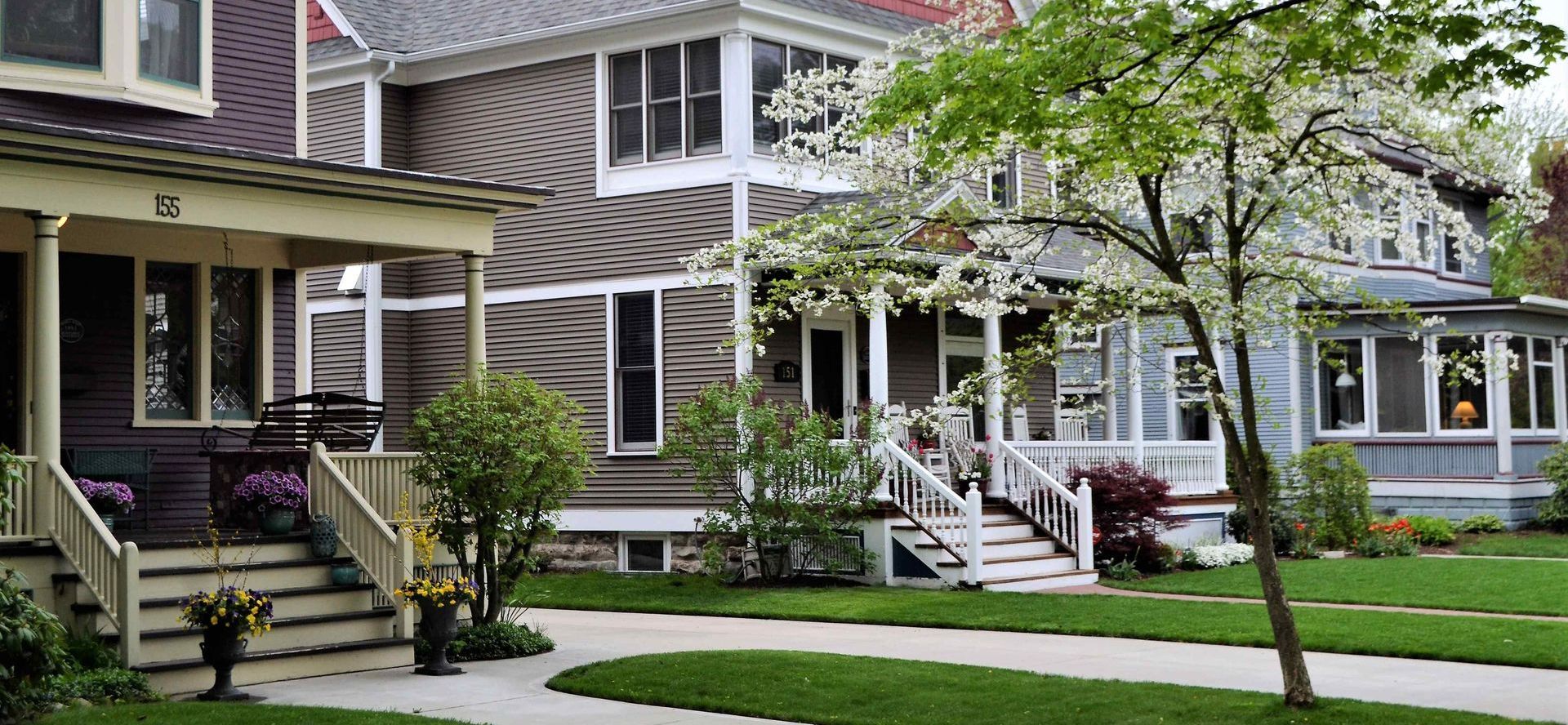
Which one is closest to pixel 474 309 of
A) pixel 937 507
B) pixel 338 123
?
pixel 937 507

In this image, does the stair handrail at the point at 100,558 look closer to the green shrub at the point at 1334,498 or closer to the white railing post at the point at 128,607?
the white railing post at the point at 128,607

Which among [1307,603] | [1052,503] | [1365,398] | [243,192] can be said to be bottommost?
[1307,603]

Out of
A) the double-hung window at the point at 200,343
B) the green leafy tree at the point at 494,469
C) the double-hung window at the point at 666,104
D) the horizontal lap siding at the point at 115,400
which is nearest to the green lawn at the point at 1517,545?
the double-hung window at the point at 666,104

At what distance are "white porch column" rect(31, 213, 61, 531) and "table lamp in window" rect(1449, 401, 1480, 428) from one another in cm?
2296

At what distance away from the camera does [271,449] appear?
13414mm

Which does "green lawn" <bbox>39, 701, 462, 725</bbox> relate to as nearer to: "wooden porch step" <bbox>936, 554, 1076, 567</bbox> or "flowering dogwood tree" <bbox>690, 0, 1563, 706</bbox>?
"flowering dogwood tree" <bbox>690, 0, 1563, 706</bbox>

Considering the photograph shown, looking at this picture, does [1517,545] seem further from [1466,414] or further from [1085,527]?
[1085,527]

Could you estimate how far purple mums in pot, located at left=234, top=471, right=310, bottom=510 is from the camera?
502 inches

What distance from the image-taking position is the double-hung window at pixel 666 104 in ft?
64.6

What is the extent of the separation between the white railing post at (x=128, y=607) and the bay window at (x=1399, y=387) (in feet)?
72.9

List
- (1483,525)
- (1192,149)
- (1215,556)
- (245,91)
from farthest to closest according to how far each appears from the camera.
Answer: (1483,525)
(1215,556)
(245,91)
(1192,149)

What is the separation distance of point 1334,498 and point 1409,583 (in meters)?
4.65

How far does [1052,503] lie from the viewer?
65.4 ft

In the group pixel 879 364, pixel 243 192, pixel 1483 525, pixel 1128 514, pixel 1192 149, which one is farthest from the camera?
pixel 1483 525
